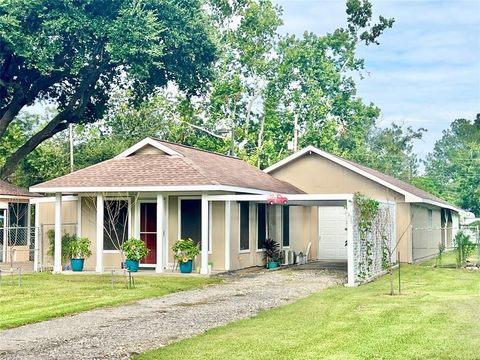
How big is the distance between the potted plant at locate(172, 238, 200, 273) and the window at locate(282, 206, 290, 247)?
6655mm

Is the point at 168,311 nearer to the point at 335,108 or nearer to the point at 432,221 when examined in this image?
the point at 432,221

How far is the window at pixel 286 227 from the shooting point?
2630cm

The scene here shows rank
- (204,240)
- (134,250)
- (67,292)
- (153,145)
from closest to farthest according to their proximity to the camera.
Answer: (67,292) < (204,240) < (134,250) < (153,145)

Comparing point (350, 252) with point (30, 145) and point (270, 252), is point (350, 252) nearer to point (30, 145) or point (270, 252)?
point (270, 252)

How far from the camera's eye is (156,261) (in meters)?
21.5

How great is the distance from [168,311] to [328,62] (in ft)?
117

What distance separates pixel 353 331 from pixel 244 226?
12.2 meters

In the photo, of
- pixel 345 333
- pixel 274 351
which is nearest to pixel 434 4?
pixel 345 333

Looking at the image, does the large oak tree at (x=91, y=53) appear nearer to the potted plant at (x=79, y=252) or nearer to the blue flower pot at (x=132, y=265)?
the potted plant at (x=79, y=252)

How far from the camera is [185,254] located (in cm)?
2012

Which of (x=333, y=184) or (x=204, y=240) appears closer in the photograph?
(x=204, y=240)

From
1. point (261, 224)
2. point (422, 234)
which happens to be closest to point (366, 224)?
point (261, 224)

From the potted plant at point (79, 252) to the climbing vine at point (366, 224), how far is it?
27.7 ft

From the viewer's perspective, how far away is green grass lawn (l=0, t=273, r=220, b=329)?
42.3ft
